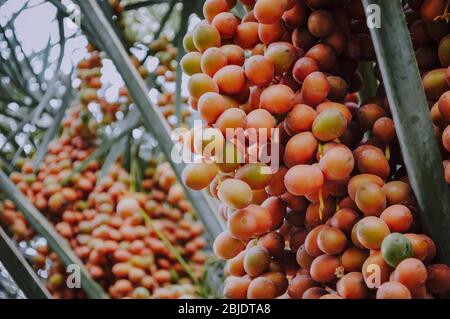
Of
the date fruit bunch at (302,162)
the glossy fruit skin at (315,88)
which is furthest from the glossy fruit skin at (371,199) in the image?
the glossy fruit skin at (315,88)

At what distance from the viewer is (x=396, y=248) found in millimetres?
538

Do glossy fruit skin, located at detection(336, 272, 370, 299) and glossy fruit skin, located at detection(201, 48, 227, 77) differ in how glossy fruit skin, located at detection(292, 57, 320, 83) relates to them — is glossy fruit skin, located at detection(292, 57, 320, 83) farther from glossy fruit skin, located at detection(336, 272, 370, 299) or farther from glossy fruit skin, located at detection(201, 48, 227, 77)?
glossy fruit skin, located at detection(336, 272, 370, 299)

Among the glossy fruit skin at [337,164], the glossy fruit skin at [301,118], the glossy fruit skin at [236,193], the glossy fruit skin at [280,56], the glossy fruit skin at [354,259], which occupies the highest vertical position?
the glossy fruit skin at [280,56]

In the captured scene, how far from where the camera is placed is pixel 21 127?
1.40 m

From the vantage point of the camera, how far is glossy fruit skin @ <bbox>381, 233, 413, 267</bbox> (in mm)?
538

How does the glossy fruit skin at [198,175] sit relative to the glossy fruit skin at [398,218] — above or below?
above

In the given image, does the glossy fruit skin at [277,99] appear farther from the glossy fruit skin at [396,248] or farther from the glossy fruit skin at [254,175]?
the glossy fruit skin at [396,248]

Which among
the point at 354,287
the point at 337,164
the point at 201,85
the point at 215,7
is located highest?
the point at 215,7

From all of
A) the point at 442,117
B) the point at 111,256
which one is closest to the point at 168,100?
the point at 111,256

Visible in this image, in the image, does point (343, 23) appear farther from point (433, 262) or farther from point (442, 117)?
point (433, 262)

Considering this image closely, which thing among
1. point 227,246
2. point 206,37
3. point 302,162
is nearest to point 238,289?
point 227,246

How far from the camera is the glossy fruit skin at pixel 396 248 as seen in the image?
1.76ft

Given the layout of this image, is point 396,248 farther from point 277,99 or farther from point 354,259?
point 277,99

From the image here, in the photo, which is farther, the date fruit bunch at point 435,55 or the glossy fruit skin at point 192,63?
the glossy fruit skin at point 192,63
